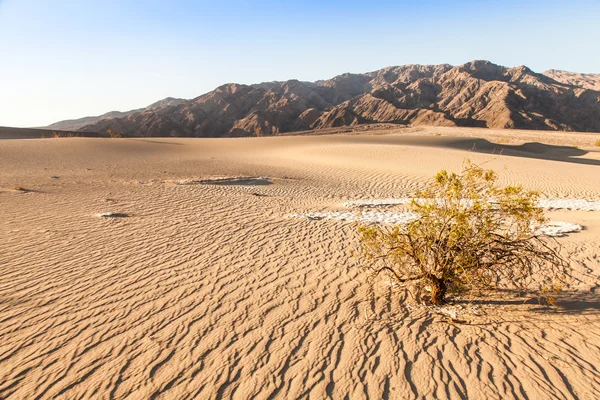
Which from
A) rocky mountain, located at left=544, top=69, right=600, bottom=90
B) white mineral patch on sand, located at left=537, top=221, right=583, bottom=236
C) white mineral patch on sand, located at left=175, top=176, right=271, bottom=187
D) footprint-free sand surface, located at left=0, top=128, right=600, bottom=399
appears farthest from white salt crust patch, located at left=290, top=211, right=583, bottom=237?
rocky mountain, located at left=544, top=69, right=600, bottom=90

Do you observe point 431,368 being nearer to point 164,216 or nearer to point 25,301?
point 25,301

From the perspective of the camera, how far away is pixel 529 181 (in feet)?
50.8

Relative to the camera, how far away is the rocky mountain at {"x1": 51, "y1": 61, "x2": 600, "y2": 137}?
79062 mm

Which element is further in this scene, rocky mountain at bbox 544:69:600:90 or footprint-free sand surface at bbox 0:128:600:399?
rocky mountain at bbox 544:69:600:90

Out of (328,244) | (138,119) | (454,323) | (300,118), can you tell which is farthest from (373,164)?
(138,119)

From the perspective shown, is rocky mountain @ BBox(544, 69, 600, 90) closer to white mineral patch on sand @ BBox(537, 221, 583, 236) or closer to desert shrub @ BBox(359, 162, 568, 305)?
white mineral patch on sand @ BBox(537, 221, 583, 236)

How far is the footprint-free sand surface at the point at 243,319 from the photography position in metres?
3.47

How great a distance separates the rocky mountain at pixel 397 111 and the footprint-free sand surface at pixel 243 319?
2771 inches

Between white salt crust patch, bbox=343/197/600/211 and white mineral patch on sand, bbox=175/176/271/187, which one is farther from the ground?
white mineral patch on sand, bbox=175/176/271/187

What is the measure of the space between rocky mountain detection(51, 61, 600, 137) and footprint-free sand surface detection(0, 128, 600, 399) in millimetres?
70391

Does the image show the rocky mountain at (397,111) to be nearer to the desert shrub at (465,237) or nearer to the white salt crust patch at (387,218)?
the white salt crust patch at (387,218)

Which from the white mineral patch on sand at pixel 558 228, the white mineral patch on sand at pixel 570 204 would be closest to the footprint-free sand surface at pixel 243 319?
the white mineral patch on sand at pixel 558 228

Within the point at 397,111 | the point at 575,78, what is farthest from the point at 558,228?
the point at 575,78

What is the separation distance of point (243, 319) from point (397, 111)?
3612 inches
